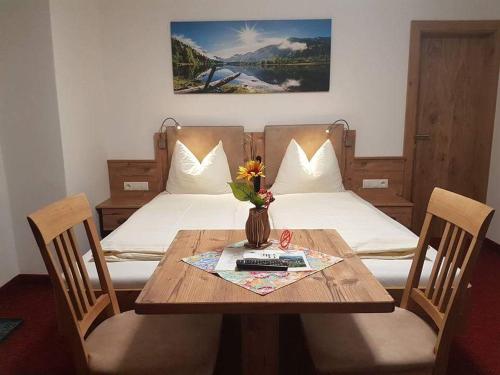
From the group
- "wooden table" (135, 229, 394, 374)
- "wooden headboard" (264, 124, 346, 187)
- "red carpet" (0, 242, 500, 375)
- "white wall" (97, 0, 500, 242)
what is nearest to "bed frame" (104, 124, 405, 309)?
"wooden headboard" (264, 124, 346, 187)

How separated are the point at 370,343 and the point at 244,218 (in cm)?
118

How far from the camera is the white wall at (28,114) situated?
2383 millimetres

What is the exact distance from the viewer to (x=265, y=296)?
101cm

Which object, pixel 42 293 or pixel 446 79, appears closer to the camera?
pixel 42 293

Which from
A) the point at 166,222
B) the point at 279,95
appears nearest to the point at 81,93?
the point at 166,222

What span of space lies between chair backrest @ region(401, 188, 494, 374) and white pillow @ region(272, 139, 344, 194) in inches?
61.4

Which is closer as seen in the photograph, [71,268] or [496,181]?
[71,268]

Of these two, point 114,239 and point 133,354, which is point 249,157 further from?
point 133,354

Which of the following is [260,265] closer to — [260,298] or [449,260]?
[260,298]

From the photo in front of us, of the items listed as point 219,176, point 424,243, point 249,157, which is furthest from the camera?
point 249,157

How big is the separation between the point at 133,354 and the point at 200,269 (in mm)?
355

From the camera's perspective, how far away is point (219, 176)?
3061 millimetres

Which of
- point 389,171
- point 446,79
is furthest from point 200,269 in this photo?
point 446,79

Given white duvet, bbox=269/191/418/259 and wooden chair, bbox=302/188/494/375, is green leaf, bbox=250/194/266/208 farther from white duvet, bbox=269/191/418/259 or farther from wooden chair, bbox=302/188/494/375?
white duvet, bbox=269/191/418/259
